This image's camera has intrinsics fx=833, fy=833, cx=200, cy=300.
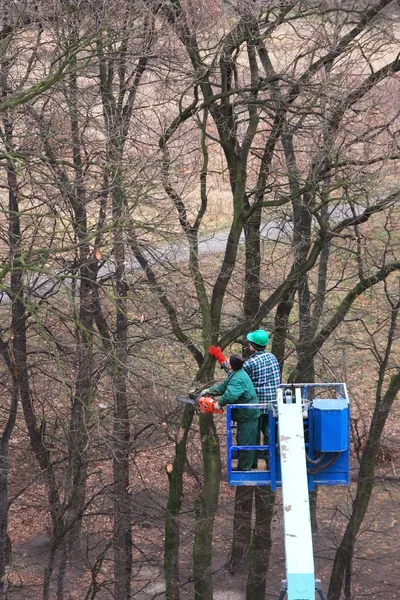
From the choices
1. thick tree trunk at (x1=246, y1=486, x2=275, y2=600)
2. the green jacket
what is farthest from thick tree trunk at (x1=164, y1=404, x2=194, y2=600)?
the green jacket

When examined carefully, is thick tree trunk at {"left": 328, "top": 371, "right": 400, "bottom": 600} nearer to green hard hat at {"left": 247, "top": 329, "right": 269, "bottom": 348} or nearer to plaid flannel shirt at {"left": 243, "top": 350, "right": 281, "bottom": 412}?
plaid flannel shirt at {"left": 243, "top": 350, "right": 281, "bottom": 412}

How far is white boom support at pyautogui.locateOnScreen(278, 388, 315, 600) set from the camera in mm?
7254

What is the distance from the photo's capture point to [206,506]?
1423cm

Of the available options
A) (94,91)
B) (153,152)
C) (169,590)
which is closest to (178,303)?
(153,152)

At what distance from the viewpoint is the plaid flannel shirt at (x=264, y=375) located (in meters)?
10.1

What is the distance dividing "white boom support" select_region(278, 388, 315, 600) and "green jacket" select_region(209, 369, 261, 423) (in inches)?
37.5

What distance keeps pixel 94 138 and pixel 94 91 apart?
83cm

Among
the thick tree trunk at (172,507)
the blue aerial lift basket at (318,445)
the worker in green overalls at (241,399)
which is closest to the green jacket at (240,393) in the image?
the worker in green overalls at (241,399)

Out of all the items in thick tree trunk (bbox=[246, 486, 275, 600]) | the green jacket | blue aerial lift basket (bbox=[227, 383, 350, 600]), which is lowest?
thick tree trunk (bbox=[246, 486, 275, 600])

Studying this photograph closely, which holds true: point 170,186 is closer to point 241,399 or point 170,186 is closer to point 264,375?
point 264,375

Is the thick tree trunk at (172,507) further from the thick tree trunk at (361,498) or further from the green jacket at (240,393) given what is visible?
the green jacket at (240,393)

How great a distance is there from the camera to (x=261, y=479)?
994cm

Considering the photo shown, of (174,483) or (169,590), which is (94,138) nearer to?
(174,483)

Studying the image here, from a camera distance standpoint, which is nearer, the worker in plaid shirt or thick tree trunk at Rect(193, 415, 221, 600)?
the worker in plaid shirt
